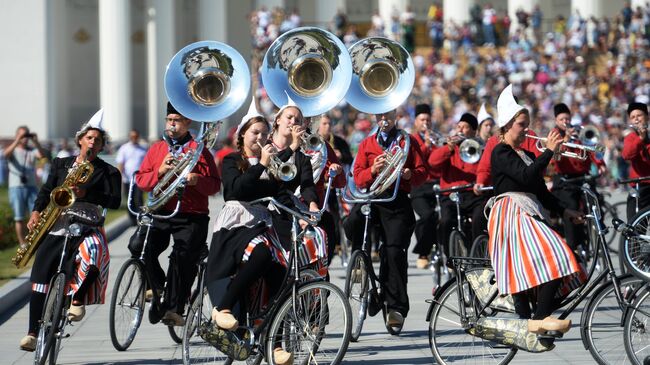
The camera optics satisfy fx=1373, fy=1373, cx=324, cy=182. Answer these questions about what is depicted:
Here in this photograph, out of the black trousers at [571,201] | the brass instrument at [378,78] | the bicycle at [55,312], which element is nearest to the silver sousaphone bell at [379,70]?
the brass instrument at [378,78]

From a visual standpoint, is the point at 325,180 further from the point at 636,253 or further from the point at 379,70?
the point at 636,253

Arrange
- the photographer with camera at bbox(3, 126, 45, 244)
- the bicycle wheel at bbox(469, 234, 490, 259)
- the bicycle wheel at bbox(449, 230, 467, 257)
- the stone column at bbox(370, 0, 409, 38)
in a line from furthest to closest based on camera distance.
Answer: the stone column at bbox(370, 0, 409, 38)
the photographer with camera at bbox(3, 126, 45, 244)
the bicycle wheel at bbox(449, 230, 467, 257)
the bicycle wheel at bbox(469, 234, 490, 259)

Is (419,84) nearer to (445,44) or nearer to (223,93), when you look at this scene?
(445,44)

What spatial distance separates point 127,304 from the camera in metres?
10.3

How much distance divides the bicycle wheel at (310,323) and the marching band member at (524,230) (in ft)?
3.47

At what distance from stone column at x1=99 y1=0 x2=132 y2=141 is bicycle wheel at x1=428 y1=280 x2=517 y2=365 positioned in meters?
45.7

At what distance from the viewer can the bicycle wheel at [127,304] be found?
10172 millimetres

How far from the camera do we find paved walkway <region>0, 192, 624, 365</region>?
383 inches

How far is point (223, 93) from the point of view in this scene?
10281mm

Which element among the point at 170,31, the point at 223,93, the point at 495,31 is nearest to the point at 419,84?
the point at 495,31

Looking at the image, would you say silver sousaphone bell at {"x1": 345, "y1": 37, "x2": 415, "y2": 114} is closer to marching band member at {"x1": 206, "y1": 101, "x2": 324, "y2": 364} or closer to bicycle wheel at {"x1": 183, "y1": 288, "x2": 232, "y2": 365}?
marching band member at {"x1": 206, "y1": 101, "x2": 324, "y2": 364}

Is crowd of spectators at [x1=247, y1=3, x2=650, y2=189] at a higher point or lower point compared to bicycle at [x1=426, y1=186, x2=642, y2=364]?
lower

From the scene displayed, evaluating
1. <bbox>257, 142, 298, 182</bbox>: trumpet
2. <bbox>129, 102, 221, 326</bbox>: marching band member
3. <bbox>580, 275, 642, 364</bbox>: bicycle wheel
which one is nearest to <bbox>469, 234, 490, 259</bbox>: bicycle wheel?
<bbox>129, 102, 221, 326</bbox>: marching band member

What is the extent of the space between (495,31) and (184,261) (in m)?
37.6
